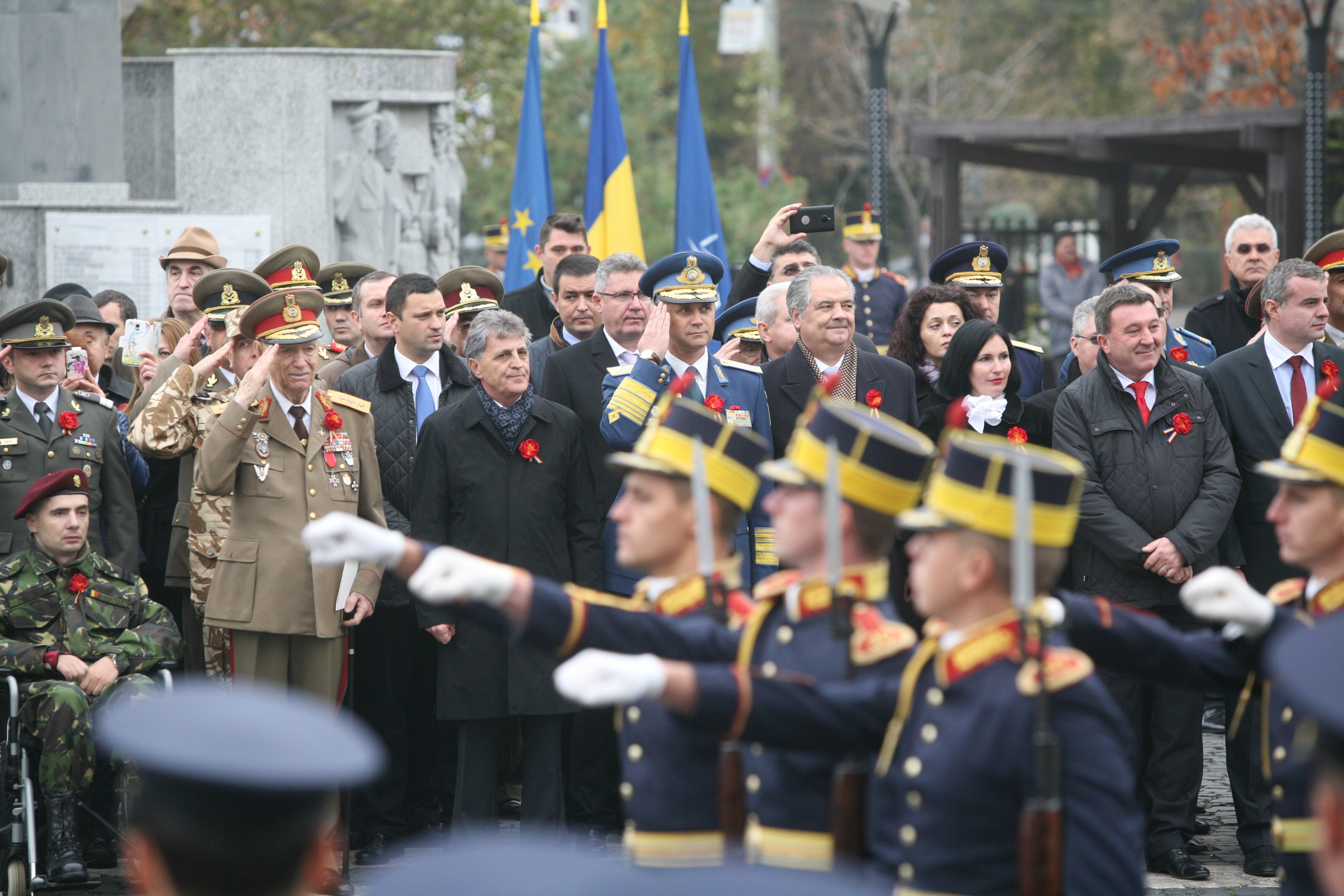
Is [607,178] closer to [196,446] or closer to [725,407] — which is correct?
[725,407]

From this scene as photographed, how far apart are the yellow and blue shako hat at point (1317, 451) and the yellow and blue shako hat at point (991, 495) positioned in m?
0.75

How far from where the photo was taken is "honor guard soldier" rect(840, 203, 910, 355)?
10836mm

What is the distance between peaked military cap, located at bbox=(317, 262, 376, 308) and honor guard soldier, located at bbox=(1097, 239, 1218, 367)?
13.3 feet

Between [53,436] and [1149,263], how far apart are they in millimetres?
5410

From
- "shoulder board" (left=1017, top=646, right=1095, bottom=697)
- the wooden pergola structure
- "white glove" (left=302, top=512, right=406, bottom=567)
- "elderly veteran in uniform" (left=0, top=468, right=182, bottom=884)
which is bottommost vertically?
"elderly veteran in uniform" (left=0, top=468, right=182, bottom=884)

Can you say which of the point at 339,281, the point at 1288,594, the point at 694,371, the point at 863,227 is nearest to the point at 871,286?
the point at 863,227

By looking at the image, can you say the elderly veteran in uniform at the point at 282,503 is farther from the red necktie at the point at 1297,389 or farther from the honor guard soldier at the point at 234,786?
the honor guard soldier at the point at 234,786

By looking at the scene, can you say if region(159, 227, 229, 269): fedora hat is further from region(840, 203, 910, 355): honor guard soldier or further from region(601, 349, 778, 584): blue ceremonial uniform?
region(840, 203, 910, 355): honor guard soldier

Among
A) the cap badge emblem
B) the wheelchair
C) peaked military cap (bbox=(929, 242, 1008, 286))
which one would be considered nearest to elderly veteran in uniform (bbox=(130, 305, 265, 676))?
the wheelchair

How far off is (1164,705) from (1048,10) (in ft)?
102

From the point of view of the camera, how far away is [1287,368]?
692cm

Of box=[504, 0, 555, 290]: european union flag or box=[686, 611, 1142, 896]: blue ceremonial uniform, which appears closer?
box=[686, 611, 1142, 896]: blue ceremonial uniform

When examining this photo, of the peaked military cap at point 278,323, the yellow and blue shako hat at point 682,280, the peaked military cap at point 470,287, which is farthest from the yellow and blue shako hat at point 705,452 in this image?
the peaked military cap at point 470,287

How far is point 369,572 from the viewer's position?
257 inches
